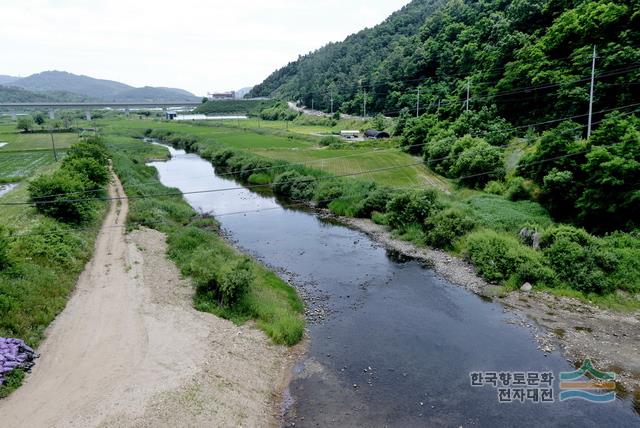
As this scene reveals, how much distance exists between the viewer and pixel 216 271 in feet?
79.6

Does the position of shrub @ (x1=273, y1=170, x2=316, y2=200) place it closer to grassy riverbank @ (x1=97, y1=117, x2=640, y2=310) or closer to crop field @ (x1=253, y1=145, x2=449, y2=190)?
grassy riverbank @ (x1=97, y1=117, x2=640, y2=310)

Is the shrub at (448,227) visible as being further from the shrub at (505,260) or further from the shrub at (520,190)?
the shrub at (520,190)

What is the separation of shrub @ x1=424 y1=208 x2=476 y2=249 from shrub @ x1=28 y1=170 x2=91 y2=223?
2714 cm

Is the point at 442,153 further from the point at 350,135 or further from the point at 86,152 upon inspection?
the point at 86,152

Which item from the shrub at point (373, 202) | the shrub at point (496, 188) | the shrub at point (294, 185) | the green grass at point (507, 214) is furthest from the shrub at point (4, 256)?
the shrub at point (496, 188)

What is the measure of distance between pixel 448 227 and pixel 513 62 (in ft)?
110

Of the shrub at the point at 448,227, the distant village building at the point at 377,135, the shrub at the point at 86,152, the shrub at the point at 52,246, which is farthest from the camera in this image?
the distant village building at the point at 377,135

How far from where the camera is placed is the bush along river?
16812 mm

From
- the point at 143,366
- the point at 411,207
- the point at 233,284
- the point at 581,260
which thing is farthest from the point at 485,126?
the point at 143,366

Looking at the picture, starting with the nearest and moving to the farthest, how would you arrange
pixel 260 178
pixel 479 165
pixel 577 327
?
1. pixel 577 327
2. pixel 479 165
3. pixel 260 178

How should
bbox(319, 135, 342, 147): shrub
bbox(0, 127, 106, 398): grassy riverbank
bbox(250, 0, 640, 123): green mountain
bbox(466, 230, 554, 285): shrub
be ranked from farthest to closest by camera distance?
bbox(319, 135, 342, 147): shrub → bbox(250, 0, 640, 123): green mountain → bbox(466, 230, 554, 285): shrub → bbox(0, 127, 106, 398): grassy riverbank

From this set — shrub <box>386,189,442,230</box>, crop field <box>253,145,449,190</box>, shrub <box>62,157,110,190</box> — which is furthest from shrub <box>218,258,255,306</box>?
shrub <box>62,157,110,190</box>

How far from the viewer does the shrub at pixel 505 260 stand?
27.4 m

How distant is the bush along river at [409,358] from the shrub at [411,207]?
472cm
